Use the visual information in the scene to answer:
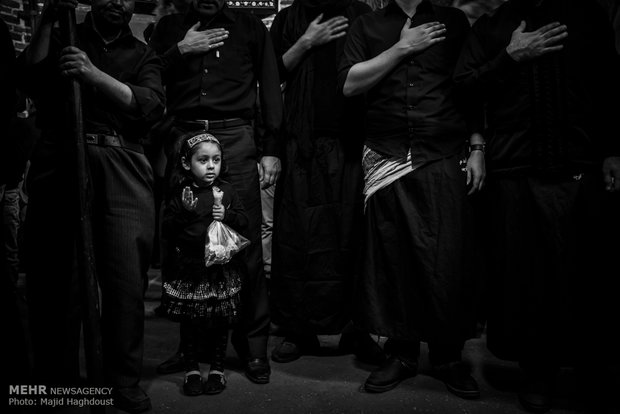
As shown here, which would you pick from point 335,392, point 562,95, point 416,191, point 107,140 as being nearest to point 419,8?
point 562,95

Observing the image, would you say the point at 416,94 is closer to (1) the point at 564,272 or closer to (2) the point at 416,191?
(2) the point at 416,191

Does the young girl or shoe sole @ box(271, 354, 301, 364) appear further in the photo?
shoe sole @ box(271, 354, 301, 364)

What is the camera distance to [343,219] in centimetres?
291

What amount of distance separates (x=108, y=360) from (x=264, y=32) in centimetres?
181

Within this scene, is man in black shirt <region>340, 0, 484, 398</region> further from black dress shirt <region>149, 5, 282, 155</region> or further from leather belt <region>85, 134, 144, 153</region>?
leather belt <region>85, 134, 144, 153</region>

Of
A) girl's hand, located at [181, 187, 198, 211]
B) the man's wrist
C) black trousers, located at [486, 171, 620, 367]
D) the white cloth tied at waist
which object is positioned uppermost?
the man's wrist

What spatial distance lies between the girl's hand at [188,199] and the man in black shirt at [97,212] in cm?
21

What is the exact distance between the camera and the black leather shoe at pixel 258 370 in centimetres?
262

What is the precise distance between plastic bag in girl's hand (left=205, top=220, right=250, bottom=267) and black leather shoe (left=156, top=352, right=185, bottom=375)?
0.68 meters

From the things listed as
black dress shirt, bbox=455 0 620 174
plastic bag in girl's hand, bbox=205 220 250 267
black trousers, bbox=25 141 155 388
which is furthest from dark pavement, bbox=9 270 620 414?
black dress shirt, bbox=455 0 620 174

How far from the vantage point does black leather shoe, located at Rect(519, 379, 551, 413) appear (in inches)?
90.1

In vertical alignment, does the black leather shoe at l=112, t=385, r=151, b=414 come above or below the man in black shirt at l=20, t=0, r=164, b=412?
below

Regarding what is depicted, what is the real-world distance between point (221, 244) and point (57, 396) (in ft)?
3.00

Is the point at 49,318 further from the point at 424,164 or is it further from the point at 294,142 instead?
the point at 424,164
